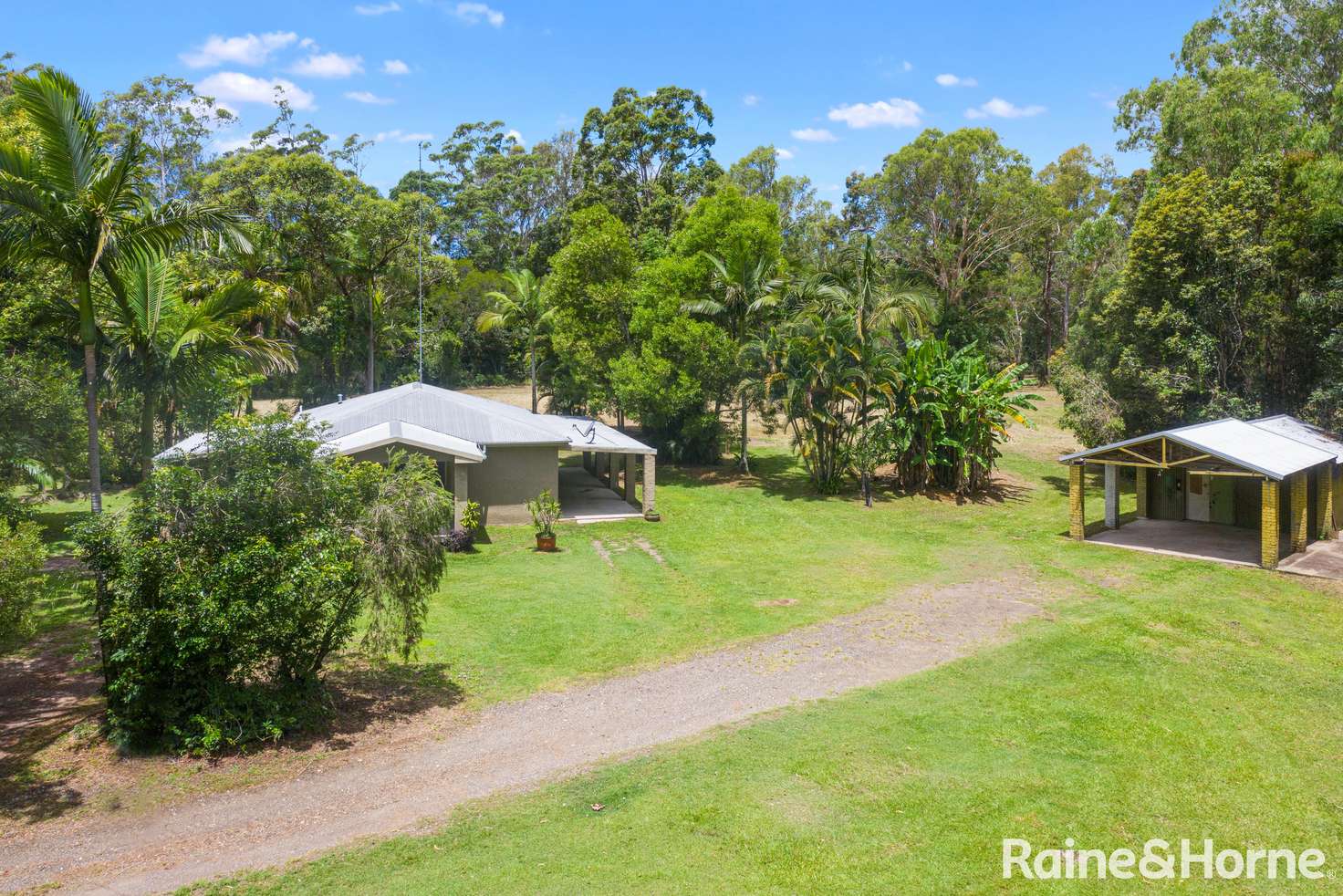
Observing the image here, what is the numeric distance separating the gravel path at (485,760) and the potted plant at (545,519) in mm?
7615

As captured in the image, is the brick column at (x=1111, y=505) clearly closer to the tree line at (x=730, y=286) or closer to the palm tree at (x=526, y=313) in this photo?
the tree line at (x=730, y=286)

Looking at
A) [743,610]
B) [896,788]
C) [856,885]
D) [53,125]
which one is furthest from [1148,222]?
[53,125]

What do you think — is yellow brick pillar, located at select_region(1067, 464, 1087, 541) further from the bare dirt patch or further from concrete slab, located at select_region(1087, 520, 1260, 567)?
the bare dirt patch

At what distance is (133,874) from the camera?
6.77 metres

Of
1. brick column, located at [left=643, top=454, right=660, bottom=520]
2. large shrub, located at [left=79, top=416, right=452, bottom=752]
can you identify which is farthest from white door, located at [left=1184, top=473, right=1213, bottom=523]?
large shrub, located at [left=79, top=416, right=452, bottom=752]

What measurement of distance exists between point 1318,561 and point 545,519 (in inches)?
672

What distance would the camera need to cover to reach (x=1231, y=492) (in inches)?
874

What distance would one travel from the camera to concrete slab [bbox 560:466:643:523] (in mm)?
23484

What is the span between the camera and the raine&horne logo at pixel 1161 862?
6961 mm

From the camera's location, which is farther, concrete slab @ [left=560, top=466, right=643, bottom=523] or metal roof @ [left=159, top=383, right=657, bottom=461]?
concrete slab @ [left=560, top=466, right=643, bottom=523]

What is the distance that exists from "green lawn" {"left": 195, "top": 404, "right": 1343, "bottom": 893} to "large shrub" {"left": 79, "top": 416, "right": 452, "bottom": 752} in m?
2.58

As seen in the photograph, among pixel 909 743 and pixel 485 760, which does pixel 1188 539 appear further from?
pixel 485 760

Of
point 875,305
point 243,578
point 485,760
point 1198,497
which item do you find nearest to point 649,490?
point 875,305

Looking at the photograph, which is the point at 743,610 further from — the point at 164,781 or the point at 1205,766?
the point at 164,781
